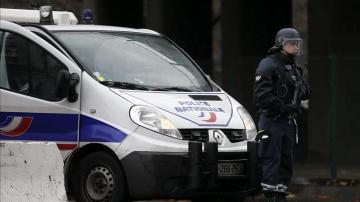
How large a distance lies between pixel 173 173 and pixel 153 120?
0.55 meters

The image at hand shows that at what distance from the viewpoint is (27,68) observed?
10641 millimetres

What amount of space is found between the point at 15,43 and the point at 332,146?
6.62 metres

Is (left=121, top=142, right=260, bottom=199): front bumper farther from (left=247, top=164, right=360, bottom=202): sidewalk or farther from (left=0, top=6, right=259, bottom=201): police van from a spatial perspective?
(left=247, top=164, right=360, bottom=202): sidewalk

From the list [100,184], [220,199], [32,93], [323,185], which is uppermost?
[32,93]

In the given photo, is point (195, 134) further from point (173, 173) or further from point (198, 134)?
point (173, 173)

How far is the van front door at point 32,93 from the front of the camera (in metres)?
10.3

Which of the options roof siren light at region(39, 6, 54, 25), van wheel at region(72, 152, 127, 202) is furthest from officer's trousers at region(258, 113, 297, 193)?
roof siren light at region(39, 6, 54, 25)

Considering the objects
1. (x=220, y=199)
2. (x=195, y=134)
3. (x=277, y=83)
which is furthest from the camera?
(x=220, y=199)

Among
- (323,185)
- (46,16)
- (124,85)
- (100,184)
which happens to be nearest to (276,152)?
(124,85)

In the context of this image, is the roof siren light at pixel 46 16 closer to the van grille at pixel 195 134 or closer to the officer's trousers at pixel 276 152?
the van grille at pixel 195 134

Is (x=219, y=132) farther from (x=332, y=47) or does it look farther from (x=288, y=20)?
(x=288, y=20)

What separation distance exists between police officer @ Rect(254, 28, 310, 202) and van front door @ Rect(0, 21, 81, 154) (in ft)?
6.37

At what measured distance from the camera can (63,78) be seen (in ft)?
33.3

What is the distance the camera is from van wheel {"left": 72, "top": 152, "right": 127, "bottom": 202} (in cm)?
987
